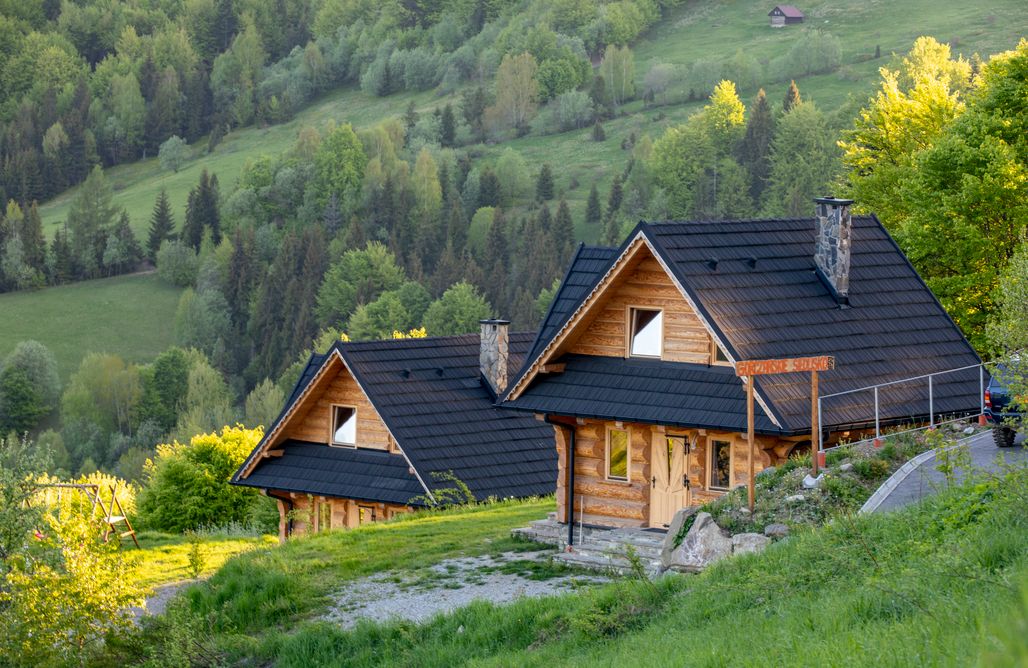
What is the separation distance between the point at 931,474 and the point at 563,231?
509ft

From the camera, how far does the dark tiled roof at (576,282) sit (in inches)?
1197

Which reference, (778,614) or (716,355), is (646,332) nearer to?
(716,355)

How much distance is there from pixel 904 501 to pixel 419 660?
6.48 metres

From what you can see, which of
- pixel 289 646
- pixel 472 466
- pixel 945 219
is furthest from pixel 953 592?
pixel 945 219

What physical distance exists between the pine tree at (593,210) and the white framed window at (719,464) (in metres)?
155

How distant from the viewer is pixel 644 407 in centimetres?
2770

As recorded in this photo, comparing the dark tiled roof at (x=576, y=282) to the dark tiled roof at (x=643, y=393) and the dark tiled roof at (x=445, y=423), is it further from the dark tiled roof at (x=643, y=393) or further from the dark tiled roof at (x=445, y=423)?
the dark tiled roof at (x=445, y=423)

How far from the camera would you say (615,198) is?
589ft

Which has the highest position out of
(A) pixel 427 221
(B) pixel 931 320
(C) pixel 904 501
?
(A) pixel 427 221

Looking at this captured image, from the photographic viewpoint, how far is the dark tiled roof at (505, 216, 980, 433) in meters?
27.4

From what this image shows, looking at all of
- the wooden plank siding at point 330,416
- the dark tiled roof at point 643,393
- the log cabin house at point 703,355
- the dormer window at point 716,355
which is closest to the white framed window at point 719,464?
the log cabin house at point 703,355

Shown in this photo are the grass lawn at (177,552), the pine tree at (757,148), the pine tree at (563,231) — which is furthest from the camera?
the pine tree at (563,231)

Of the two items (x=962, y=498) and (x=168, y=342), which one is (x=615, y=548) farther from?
(x=168, y=342)

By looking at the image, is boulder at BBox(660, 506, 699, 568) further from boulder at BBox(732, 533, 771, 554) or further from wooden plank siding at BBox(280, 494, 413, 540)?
wooden plank siding at BBox(280, 494, 413, 540)
